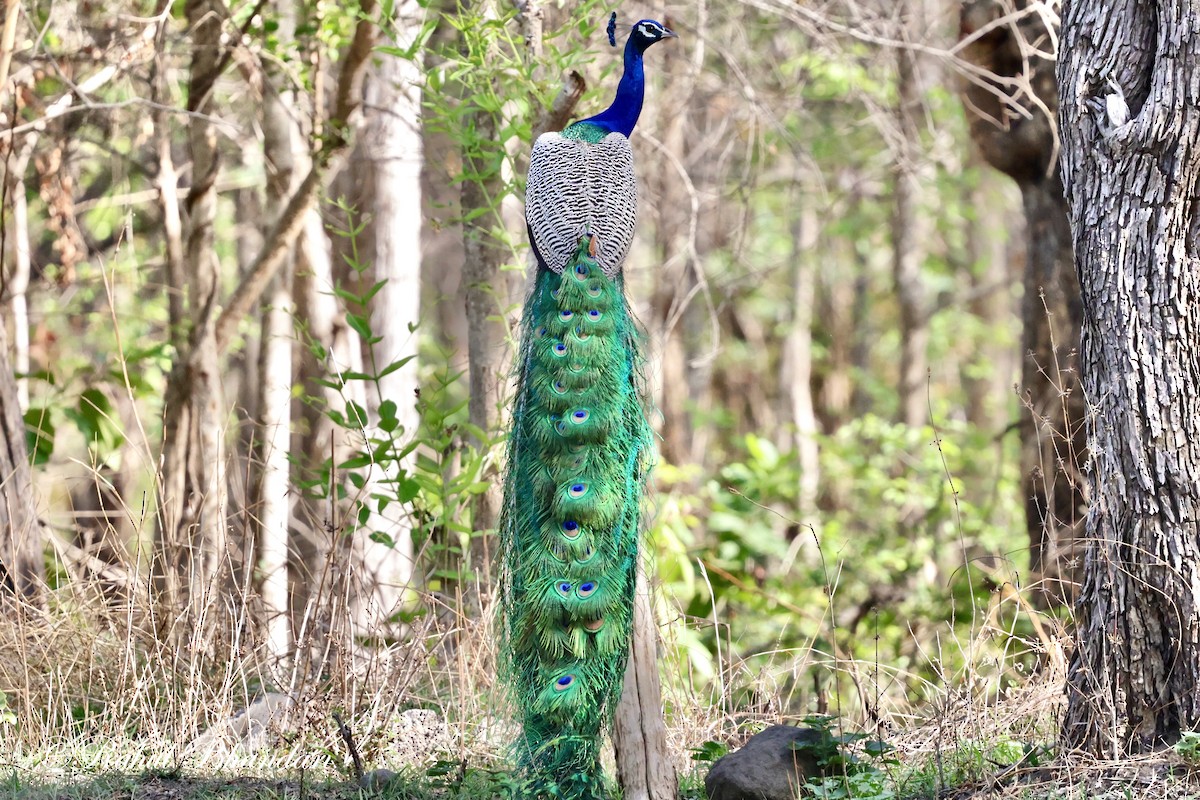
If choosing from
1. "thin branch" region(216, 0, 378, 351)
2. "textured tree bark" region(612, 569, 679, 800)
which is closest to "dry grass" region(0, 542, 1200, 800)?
"textured tree bark" region(612, 569, 679, 800)

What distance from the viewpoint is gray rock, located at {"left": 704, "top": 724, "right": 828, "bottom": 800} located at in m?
3.97

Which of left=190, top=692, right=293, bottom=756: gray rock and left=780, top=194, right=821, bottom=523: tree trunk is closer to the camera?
left=190, top=692, right=293, bottom=756: gray rock

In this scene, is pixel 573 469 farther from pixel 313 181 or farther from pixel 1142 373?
pixel 313 181

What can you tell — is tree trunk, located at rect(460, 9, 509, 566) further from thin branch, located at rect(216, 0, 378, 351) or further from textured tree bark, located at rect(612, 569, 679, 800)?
textured tree bark, located at rect(612, 569, 679, 800)

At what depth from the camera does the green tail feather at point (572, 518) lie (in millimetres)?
3674

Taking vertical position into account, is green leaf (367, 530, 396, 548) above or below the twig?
above

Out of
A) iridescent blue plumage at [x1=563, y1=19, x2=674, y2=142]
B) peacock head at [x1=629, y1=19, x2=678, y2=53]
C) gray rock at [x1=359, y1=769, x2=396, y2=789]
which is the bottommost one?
gray rock at [x1=359, y1=769, x2=396, y2=789]

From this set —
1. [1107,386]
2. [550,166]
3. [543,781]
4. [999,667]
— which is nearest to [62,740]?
[543,781]

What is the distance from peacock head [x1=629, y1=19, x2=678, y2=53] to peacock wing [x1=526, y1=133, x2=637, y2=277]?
491mm

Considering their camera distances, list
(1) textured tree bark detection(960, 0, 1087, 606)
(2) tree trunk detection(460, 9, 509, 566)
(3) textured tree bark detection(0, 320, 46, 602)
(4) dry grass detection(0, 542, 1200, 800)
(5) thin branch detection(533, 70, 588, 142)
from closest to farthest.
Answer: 1. (4) dry grass detection(0, 542, 1200, 800)
2. (5) thin branch detection(533, 70, 588, 142)
3. (3) textured tree bark detection(0, 320, 46, 602)
4. (2) tree trunk detection(460, 9, 509, 566)
5. (1) textured tree bark detection(960, 0, 1087, 606)

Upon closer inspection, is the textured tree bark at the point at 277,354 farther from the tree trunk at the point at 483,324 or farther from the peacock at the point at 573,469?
the peacock at the point at 573,469

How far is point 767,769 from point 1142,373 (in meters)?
1.64

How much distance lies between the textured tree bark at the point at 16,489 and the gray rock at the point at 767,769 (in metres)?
3.01

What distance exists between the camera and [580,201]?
13.2 ft
